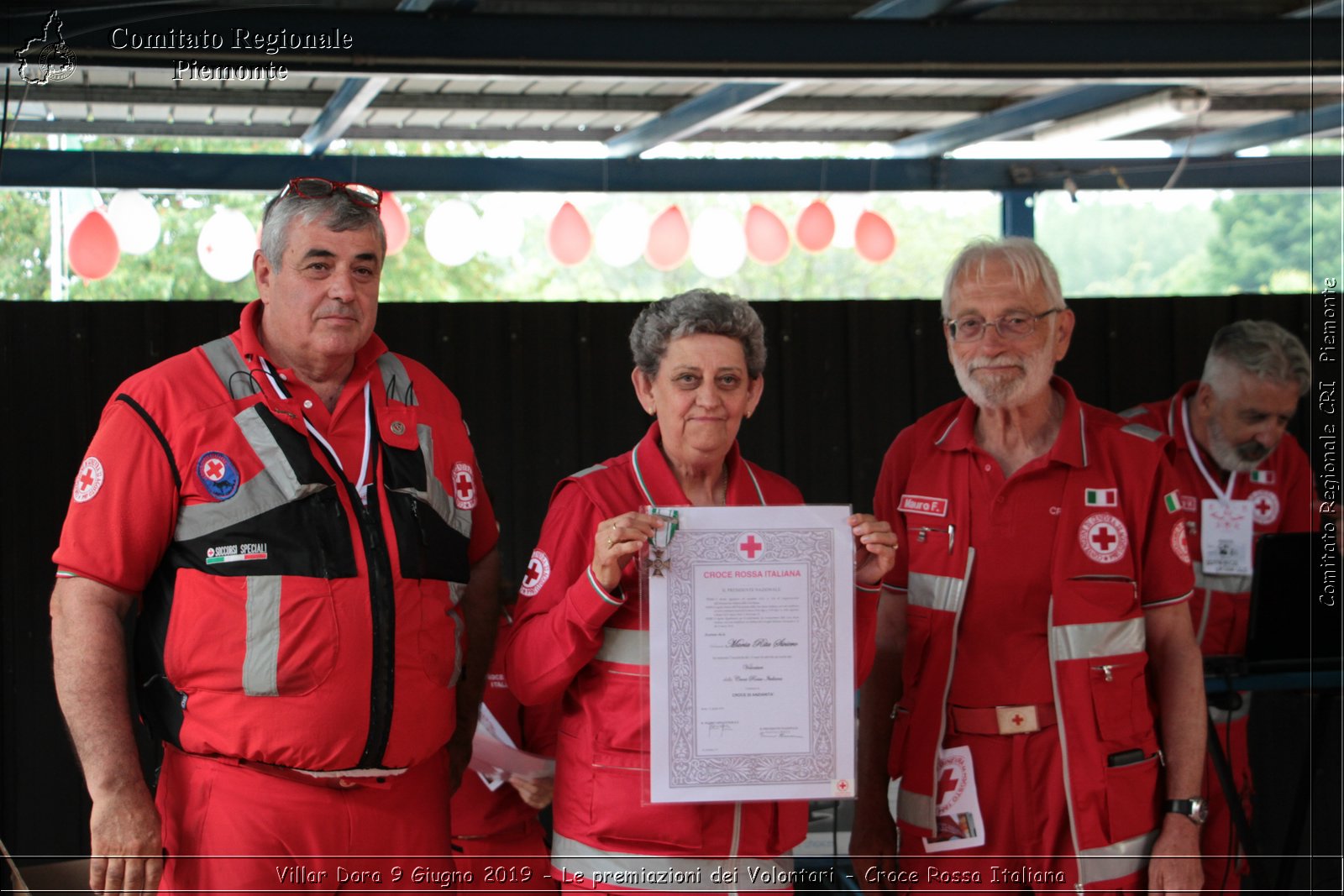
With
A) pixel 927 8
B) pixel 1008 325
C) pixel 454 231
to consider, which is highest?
pixel 927 8

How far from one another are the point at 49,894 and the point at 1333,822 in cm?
560

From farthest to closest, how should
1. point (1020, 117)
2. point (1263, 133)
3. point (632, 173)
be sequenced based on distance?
point (1263, 133), point (632, 173), point (1020, 117)

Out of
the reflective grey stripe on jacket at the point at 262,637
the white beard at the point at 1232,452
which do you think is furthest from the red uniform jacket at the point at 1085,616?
the white beard at the point at 1232,452

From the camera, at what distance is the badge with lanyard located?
4223 millimetres

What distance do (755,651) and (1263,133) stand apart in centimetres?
598

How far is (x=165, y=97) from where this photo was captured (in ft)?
18.3

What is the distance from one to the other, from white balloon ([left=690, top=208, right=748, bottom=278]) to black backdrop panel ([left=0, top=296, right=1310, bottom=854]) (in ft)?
3.56

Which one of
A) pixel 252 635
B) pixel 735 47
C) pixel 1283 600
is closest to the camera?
pixel 252 635

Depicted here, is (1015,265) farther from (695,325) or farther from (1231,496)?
(1231,496)

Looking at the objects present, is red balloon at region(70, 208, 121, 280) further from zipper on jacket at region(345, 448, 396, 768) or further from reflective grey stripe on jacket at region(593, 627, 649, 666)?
reflective grey stripe on jacket at region(593, 627, 649, 666)

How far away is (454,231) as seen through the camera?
5.93 m

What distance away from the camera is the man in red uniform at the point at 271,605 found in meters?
2.40

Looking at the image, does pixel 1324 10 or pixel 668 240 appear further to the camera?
pixel 668 240

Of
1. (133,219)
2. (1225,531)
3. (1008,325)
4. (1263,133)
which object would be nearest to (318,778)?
(1008,325)
